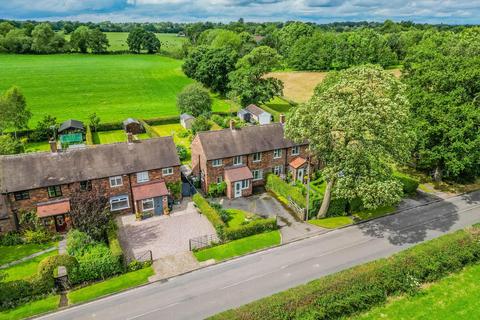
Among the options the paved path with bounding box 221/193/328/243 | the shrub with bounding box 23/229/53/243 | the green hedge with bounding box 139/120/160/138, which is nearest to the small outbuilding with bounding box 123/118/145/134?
the green hedge with bounding box 139/120/160/138

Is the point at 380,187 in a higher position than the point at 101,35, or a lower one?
lower

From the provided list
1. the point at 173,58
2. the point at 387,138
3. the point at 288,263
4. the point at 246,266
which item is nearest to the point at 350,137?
the point at 387,138

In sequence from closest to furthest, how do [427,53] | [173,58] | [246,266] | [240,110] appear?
[246,266], [427,53], [240,110], [173,58]

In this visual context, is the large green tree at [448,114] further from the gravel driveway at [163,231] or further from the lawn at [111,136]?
the lawn at [111,136]

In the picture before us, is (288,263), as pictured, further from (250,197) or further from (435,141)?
(435,141)

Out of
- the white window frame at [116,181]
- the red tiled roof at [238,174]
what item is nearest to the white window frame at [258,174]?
the red tiled roof at [238,174]

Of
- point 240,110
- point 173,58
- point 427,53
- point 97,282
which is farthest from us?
point 173,58

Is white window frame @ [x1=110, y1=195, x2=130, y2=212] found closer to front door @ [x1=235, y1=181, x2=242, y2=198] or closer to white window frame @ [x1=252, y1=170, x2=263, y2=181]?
front door @ [x1=235, y1=181, x2=242, y2=198]
